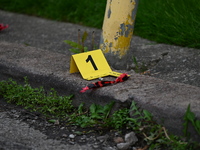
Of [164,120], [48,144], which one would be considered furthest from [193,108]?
[48,144]

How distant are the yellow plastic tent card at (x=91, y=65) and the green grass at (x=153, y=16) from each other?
2.74 ft

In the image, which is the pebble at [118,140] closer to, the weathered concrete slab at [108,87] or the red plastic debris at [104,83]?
the weathered concrete slab at [108,87]

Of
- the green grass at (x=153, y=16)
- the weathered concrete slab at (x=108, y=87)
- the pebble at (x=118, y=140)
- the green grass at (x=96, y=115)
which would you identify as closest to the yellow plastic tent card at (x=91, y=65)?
the weathered concrete slab at (x=108, y=87)

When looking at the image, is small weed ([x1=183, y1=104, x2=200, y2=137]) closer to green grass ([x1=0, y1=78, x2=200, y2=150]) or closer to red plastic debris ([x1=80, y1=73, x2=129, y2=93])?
green grass ([x1=0, y1=78, x2=200, y2=150])

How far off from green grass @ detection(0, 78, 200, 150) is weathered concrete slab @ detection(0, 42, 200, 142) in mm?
44

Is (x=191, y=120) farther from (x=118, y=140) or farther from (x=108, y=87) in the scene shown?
(x=108, y=87)

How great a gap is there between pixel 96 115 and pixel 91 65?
0.48 m

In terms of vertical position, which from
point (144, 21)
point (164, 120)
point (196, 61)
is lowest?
point (164, 120)

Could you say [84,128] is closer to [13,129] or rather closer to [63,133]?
[63,133]

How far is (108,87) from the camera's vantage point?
2344 mm

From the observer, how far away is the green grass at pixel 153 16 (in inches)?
125

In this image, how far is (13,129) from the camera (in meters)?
2.19

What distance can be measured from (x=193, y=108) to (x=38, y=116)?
950 millimetres

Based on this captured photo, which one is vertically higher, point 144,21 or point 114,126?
point 144,21
